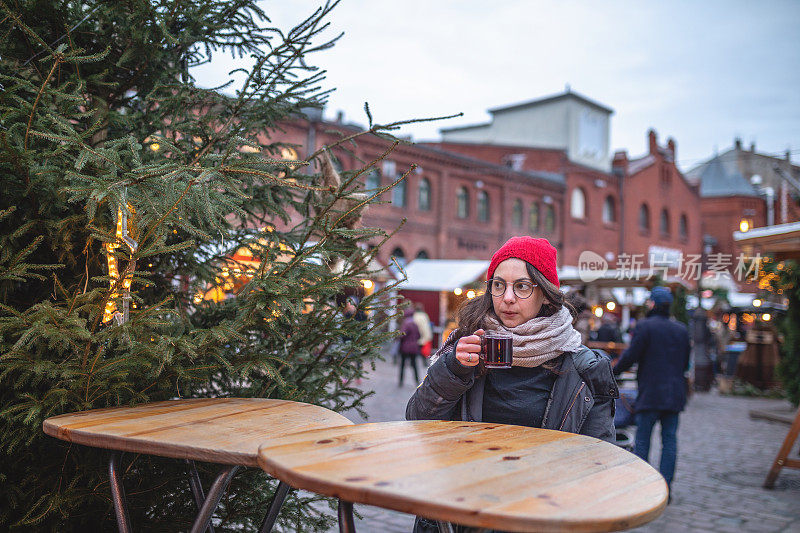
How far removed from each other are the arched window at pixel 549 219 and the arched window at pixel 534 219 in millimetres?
598

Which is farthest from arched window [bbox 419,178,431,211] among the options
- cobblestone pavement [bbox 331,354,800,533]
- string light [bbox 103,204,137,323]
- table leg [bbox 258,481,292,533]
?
table leg [bbox 258,481,292,533]

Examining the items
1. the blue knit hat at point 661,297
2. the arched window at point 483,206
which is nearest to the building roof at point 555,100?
the arched window at point 483,206

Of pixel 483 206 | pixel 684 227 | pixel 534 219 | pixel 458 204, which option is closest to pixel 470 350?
pixel 458 204

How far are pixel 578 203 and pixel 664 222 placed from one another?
10.0m

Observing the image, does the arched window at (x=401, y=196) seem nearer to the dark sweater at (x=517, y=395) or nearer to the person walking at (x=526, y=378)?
the person walking at (x=526, y=378)

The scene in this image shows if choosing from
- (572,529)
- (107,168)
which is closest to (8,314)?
(107,168)

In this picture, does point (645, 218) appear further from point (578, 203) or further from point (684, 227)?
point (578, 203)

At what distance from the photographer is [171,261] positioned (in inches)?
123

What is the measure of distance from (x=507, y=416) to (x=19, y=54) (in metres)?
2.56

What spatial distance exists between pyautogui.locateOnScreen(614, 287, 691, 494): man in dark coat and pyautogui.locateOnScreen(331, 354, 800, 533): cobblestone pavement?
1.66 ft

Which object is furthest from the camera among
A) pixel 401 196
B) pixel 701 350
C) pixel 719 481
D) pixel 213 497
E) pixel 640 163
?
pixel 640 163

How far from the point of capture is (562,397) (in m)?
2.41

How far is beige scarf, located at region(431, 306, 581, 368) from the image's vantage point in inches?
96.0

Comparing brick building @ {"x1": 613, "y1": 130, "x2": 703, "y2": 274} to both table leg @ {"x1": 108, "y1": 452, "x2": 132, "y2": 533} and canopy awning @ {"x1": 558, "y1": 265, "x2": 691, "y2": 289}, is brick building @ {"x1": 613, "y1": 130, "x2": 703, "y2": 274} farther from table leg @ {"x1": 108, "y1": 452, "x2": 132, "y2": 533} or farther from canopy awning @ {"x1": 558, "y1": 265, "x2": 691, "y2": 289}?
table leg @ {"x1": 108, "y1": 452, "x2": 132, "y2": 533}
